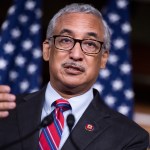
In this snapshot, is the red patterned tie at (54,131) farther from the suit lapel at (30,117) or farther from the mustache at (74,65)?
the mustache at (74,65)

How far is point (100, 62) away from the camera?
153cm

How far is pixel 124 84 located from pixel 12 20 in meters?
0.85

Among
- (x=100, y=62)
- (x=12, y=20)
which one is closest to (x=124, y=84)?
(x=12, y=20)

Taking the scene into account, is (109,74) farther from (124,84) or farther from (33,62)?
(33,62)

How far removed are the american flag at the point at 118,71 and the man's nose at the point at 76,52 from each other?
3.90 ft

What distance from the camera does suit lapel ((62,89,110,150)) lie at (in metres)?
1.29

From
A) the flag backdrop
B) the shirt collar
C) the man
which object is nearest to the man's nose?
the man

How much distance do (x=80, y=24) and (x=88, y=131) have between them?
0.39 meters

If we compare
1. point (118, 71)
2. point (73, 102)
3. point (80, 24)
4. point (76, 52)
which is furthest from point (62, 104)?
point (118, 71)

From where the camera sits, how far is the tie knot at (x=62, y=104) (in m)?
1.35

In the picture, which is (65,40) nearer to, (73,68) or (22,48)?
(73,68)

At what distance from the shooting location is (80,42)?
1.42 m

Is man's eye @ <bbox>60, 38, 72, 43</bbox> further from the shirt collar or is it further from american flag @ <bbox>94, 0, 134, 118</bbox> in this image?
american flag @ <bbox>94, 0, 134, 118</bbox>

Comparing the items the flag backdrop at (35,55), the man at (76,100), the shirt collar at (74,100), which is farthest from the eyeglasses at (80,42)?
the flag backdrop at (35,55)
